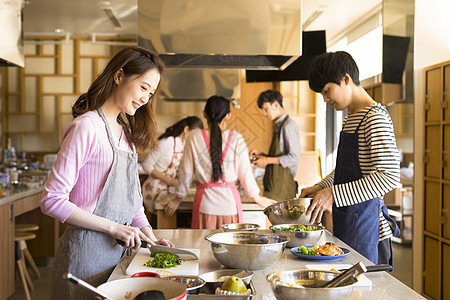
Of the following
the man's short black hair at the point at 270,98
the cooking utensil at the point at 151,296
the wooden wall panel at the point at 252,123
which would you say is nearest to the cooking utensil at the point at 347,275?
the cooking utensil at the point at 151,296

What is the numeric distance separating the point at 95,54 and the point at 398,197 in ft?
19.3

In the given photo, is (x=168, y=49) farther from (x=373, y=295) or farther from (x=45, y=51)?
(x=45, y=51)

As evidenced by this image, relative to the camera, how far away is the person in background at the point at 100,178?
1654 millimetres

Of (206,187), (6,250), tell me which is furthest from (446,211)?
(6,250)

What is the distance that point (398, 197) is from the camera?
4410 millimetres

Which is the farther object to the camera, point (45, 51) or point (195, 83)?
point (45, 51)

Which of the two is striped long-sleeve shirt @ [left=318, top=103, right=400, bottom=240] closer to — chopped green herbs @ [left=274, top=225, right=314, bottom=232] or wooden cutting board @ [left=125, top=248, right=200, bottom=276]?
chopped green herbs @ [left=274, top=225, right=314, bottom=232]

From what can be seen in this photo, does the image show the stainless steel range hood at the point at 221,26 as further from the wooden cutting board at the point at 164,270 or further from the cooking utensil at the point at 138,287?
the cooking utensil at the point at 138,287

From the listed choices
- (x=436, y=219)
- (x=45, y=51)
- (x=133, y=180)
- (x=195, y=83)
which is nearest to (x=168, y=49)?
(x=133, y=180)

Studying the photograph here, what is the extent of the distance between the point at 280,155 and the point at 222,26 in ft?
8.55

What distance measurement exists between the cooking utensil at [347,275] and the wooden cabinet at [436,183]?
→ 2.76m

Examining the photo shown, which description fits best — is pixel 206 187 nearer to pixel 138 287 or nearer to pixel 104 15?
pixel 138 287

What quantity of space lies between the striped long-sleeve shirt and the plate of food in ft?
0.95

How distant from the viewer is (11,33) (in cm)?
383
